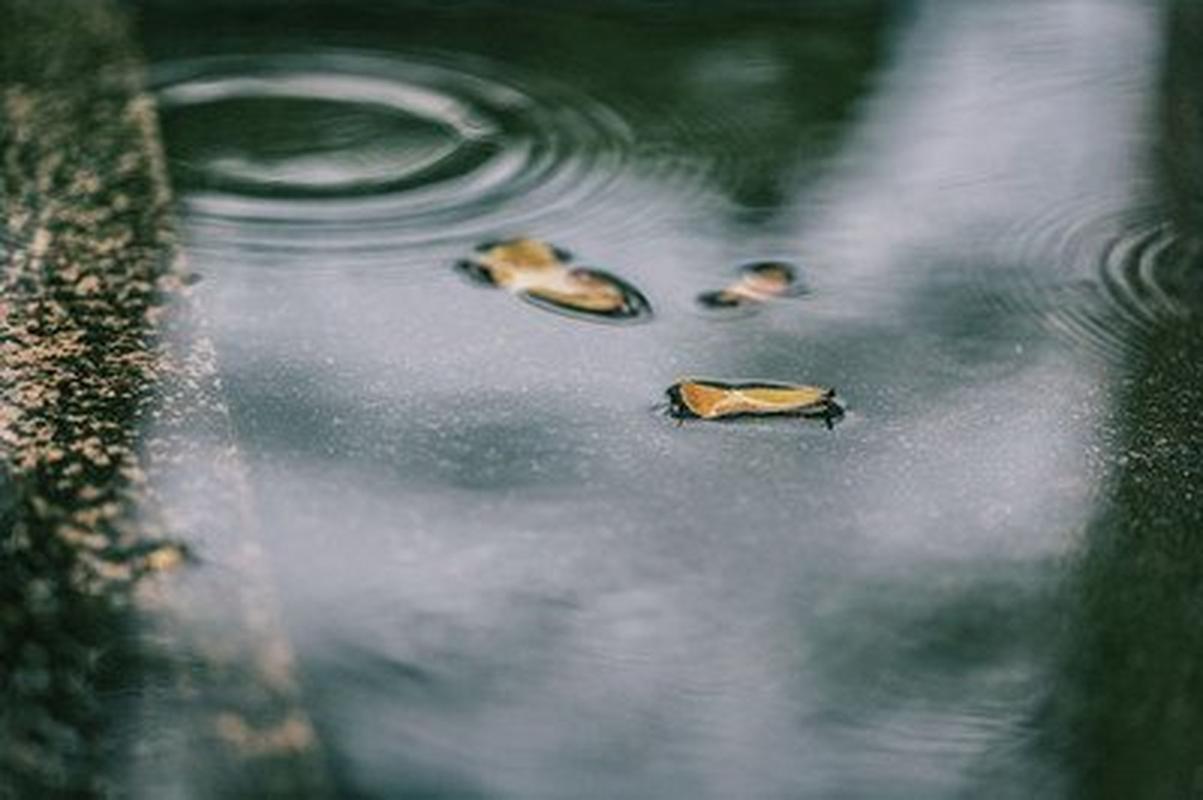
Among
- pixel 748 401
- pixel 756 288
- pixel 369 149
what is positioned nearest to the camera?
pixel 748 401

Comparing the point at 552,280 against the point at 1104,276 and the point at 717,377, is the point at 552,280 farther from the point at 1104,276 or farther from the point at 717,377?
the point at 1104,276

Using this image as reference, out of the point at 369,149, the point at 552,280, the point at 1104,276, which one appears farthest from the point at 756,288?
the point at 369,149

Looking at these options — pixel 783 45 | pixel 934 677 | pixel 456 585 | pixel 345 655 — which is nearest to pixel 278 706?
pixel 345 655

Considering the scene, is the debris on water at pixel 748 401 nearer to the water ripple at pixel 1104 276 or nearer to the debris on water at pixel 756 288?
the debris on water at pixel 756 288

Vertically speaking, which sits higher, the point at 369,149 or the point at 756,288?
the point at 369,149

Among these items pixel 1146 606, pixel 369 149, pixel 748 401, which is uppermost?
pixel 369 149
